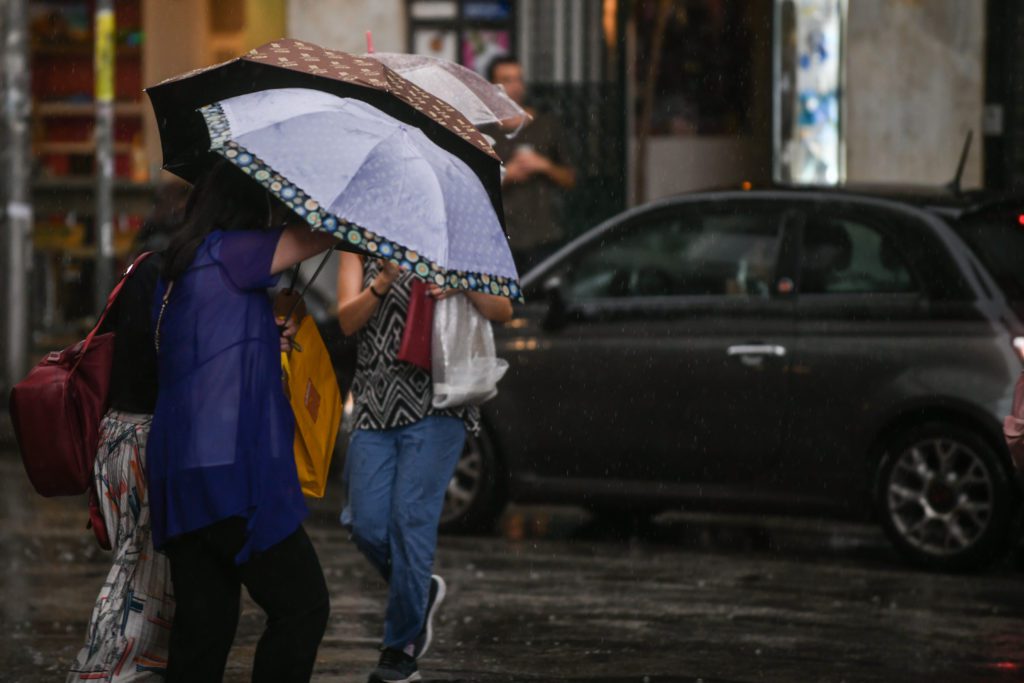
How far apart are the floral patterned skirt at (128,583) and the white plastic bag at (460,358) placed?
4.66 feet

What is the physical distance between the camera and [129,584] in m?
5.28

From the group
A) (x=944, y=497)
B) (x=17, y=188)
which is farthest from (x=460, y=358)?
(x=17, y=188)

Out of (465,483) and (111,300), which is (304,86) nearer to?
(111,300)

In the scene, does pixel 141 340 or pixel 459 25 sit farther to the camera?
pixel 459 25

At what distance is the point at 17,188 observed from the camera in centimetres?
1502

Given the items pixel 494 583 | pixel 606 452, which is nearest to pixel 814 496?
pixel 606 452

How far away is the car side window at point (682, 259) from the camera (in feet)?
32.0

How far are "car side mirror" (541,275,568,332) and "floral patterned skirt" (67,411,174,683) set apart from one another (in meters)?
4.86

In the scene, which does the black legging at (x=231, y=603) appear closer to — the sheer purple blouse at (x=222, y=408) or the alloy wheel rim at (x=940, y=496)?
the sheer purple blouse at (x=222, y=408)

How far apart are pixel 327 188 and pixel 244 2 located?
13.7m

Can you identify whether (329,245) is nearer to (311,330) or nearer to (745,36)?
(311,330)

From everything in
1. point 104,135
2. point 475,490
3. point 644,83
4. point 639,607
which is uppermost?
point 644,83

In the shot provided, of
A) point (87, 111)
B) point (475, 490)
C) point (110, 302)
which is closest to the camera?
point (110, 302)

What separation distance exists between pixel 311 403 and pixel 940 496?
455 cm
